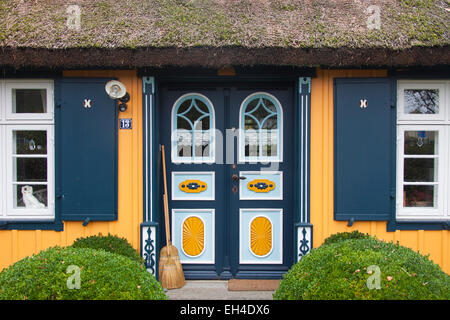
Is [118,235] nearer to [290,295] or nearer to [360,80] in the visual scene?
[290,295]

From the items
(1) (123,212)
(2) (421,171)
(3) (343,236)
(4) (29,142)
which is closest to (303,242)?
(3) (343,236)

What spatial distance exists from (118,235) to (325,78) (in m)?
3.10

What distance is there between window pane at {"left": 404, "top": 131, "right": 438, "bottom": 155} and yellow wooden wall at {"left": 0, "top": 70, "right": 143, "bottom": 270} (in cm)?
327

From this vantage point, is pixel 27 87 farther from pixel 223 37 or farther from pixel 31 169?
pixel 223 37

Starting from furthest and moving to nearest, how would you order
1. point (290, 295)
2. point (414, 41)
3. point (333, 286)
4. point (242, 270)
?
point (242, 270)
point (414, 41)
point (290, 295)
point (333, 286)

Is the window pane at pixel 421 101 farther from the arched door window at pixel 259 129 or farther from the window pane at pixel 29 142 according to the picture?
the window pane at pixel 29 142

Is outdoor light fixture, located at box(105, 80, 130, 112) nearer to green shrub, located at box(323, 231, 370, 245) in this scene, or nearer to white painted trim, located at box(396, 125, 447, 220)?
green shrub, located at box(323, 231, 370, 245)

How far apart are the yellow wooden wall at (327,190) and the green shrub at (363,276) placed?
3.52ft

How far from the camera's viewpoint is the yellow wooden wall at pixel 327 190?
418cm

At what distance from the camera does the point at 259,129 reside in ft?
14.7

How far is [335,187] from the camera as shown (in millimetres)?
4152

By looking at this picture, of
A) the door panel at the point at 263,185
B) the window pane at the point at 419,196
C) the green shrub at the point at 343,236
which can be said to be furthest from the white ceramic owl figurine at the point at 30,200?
the window pane at the point at 419,196

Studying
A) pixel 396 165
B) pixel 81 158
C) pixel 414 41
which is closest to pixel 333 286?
pixel 396 165

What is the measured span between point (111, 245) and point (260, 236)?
1.80m
